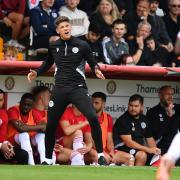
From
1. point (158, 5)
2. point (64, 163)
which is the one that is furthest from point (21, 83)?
point (158, 5)

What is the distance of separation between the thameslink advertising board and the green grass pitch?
2.86 m

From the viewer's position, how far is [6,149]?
12234 mm

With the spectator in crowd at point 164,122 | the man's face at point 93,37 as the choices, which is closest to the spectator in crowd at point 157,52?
the man's face at point 93,37

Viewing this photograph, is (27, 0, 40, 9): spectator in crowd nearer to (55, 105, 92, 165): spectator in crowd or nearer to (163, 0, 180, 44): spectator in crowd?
(55, 105, 92, 165): spectator in crowd

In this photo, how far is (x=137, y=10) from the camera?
1606 centimetres

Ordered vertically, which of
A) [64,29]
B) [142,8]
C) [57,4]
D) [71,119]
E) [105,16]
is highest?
[142,8]

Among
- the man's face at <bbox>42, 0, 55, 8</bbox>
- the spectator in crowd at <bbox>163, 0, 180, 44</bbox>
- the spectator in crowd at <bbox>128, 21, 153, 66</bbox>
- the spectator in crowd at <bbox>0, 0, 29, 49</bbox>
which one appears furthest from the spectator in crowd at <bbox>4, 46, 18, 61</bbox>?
the spectator in crowd at <bbox>163, 0, 180, 44</bbox>

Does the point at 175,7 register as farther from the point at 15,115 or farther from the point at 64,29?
the point at 64,29

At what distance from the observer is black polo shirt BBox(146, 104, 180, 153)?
45.8 ft

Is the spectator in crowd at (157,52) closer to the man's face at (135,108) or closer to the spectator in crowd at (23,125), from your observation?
the man's face at (135,108)

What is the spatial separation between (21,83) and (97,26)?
2298 millimetres

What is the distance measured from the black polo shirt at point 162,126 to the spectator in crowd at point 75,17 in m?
2.14

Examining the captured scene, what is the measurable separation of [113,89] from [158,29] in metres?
2.44

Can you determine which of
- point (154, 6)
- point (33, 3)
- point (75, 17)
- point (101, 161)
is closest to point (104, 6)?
point (75, 17)
